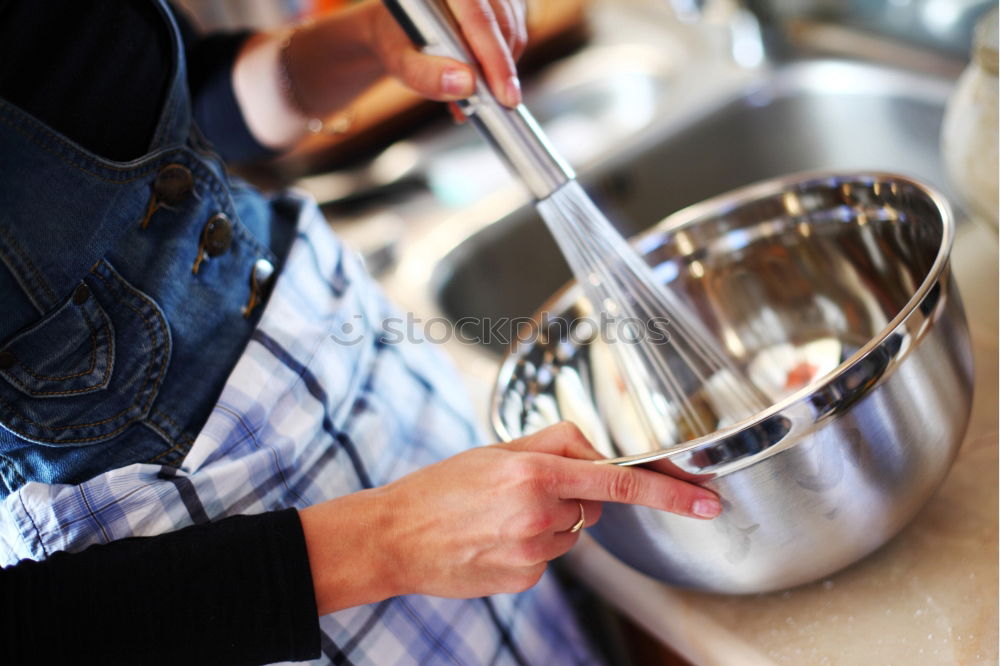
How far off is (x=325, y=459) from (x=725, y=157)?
63 centimetres

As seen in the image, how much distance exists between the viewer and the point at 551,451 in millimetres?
410

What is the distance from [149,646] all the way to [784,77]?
2.64 feet

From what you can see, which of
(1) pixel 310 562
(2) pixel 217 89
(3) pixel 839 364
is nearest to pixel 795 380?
(3) pixel 839 364

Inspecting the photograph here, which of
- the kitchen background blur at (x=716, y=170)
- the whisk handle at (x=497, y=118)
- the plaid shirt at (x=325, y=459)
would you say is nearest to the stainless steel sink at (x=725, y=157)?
the kitchen background blur at (x=716, y=170)

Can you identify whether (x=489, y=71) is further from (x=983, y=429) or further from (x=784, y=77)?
(x=784, y=77)

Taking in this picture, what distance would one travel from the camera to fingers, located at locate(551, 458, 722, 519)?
382 mm

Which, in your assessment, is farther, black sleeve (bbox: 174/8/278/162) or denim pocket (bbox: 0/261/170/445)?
black sleeve (bbox: 174/8/278/162)

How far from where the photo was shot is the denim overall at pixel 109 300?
405 mm

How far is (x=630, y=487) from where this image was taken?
38 centimetres

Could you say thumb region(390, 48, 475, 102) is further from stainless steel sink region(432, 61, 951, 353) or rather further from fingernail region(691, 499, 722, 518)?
stainless steel sink region(432, 61, 951, 353)

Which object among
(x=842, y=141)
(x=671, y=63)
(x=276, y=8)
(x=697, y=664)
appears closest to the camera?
(x=697, y=664)

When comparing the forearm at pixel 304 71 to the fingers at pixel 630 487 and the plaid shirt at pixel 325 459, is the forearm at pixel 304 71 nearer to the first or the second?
the plaid shirt at pixel 325 459

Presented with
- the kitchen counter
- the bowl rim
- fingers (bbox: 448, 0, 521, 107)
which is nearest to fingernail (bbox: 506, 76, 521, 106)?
fingers (bbox: 448, 0, 521, 107)

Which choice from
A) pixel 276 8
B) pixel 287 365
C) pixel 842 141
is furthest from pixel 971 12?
pixel 276 8
